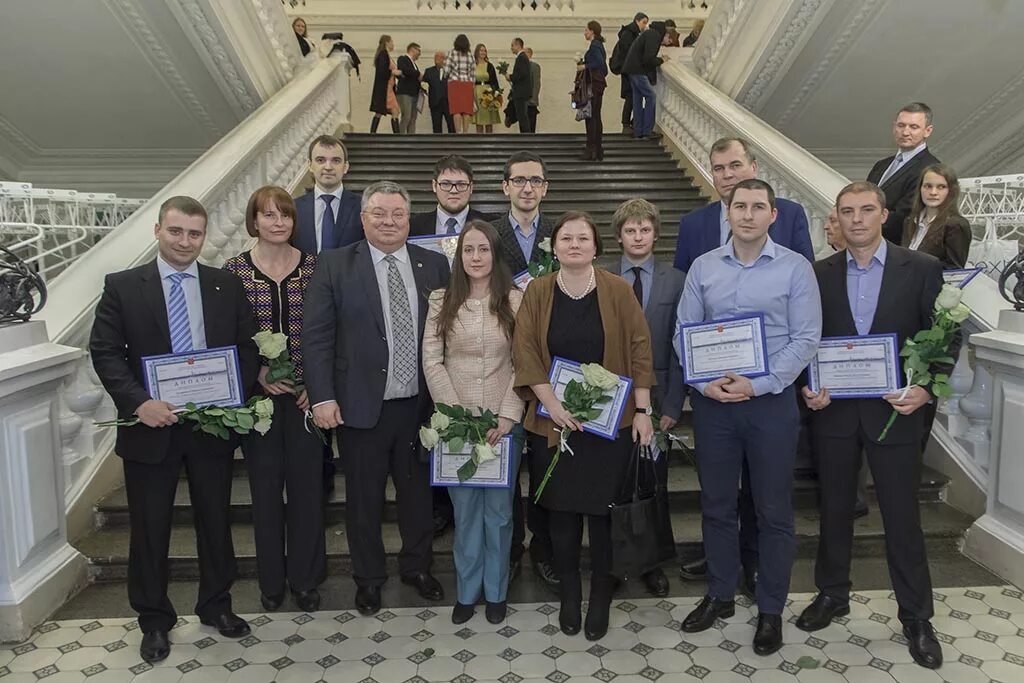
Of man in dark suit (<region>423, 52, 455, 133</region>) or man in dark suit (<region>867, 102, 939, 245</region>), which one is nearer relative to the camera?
man in dark suit (<region>867, 102, 939, 245</region>)

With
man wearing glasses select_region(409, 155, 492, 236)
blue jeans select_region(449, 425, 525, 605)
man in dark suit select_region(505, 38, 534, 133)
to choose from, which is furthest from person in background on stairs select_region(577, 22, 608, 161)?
blue jeans select_region(449, 425, 525, 605)

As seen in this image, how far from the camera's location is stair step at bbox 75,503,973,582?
3.44m

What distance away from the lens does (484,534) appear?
3055 millimetres

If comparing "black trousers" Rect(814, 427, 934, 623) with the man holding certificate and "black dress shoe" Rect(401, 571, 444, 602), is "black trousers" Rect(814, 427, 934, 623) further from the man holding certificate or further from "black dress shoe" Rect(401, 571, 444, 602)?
"black dress shoe" Rect(401, 571, 444, 602)

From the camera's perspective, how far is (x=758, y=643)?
9.23ft

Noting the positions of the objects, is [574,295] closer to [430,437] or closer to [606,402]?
[606,402]

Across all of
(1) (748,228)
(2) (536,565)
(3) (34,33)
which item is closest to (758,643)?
(2) (536,565)

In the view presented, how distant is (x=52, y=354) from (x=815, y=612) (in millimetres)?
3261

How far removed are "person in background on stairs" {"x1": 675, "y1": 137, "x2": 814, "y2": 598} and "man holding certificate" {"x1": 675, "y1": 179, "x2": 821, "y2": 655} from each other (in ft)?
0.78

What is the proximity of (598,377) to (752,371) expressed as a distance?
545 mm

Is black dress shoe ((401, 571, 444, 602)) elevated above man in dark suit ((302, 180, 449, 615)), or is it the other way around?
man in dark suit ((302, 180, 449, 615))

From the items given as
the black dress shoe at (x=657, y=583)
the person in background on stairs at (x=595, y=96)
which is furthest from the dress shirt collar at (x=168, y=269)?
the person in background on stairs at (x=595, y=96)

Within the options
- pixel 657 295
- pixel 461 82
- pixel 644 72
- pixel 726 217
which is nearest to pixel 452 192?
pixel 657 295

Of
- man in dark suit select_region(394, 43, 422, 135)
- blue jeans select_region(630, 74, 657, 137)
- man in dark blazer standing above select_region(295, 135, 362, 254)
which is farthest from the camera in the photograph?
man in dark suit select_region(394, 43, 422, 135)
